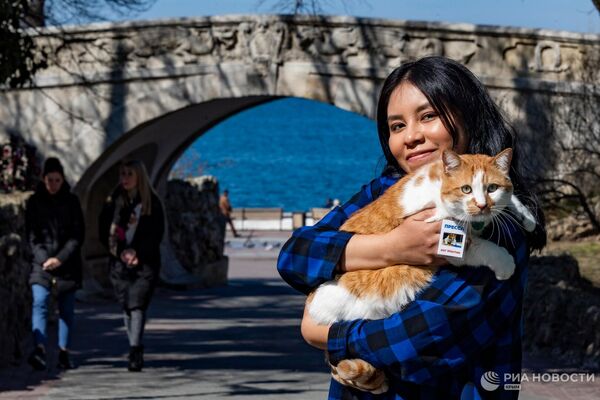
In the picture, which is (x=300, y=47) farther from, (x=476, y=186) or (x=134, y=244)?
(x=476, y=186)

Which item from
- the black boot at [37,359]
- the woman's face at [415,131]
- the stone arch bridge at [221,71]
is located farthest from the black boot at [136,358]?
the woman's face at [415,131]

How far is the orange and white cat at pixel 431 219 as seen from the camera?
3051 mm

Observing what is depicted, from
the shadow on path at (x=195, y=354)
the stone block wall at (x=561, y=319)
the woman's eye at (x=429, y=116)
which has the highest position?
the woman's eye at (x=429, y=116)

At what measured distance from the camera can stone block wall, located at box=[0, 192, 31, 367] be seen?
12.0 meters

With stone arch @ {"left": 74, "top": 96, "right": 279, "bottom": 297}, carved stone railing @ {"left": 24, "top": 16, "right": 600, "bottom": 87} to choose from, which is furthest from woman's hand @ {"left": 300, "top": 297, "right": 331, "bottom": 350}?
stone arch @ {"left": 74, "top": 96, "right": 279, "bottom": 297}

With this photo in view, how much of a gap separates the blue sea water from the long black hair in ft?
179

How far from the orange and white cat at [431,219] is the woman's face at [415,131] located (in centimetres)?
11

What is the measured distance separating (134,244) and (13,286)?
1818 mm

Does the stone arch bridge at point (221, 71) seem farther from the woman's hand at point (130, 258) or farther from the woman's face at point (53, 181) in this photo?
the woman's hand at point (130, 258)

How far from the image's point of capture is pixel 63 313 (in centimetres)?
1188

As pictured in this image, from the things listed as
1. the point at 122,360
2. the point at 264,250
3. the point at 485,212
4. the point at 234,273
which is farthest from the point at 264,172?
the point at 485,212

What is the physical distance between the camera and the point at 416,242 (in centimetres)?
311

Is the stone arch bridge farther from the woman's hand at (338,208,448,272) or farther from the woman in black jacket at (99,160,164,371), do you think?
the woman's hand at (338,208,448,272)

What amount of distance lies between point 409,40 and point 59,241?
29.7ft
